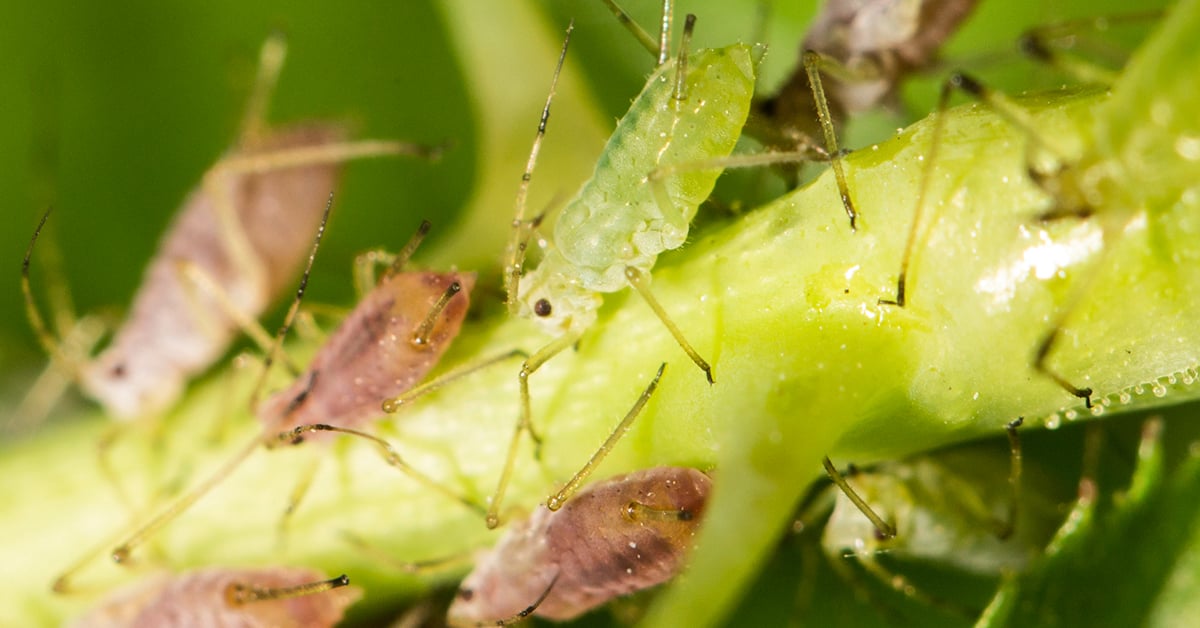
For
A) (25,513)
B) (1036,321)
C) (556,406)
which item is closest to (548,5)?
(556,406)

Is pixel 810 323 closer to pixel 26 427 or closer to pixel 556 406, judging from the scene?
pixel 556 406

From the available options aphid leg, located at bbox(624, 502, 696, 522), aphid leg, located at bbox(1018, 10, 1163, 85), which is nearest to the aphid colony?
aphid leg, located at bbox(624, 502, 696, 522)

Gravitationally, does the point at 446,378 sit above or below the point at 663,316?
above

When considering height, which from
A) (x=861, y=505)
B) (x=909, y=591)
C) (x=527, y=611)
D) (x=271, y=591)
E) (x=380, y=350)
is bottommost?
(x=909, y=591)

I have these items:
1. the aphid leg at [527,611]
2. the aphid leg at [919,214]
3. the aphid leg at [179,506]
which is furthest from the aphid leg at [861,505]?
the aphid leg at [179,506]

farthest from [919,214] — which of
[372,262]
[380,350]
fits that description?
[372,262]

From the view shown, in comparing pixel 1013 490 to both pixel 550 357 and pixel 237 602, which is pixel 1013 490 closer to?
pixel 550 357
